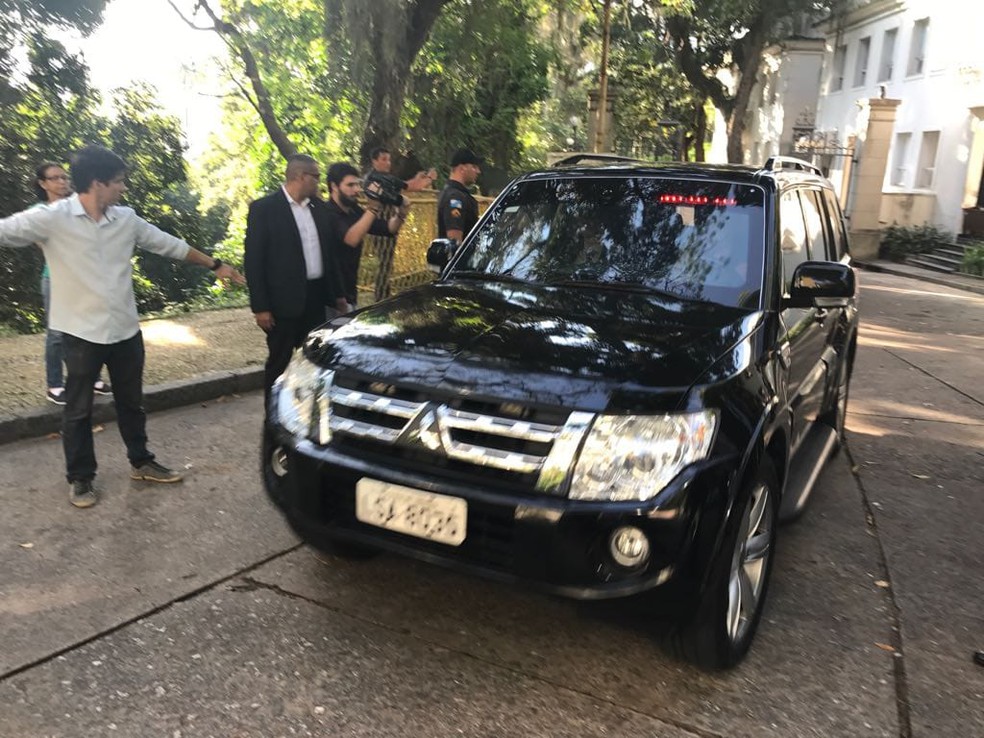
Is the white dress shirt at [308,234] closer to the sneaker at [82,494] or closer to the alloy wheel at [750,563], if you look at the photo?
the sneaker at [82,494]

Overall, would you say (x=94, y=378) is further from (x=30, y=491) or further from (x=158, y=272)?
(x=158, y=272)

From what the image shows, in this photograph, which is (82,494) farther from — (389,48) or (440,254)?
(389,48)

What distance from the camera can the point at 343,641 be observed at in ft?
10.1

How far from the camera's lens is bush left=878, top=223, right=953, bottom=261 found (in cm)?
2188

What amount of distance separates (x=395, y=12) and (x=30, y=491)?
9557 millimetres

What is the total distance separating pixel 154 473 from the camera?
4590mm

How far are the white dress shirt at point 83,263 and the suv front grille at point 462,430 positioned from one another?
1908 millimetres

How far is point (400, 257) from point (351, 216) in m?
5.83

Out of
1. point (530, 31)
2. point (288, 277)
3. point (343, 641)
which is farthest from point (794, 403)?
point (530, 31)

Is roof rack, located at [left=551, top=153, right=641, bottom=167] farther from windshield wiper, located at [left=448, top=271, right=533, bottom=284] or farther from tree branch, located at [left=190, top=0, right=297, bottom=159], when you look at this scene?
tree branch, located at [left=190, top=0, right=297, bottom=159]

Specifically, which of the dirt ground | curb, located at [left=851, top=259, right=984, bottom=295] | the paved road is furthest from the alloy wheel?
curb, located at [left=851, top=259, right=984, bottom=295]

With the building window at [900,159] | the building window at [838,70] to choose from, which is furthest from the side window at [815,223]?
the building window at [838,70]

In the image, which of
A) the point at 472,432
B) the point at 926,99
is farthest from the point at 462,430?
the point at 926,99

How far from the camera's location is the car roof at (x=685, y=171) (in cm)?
389
